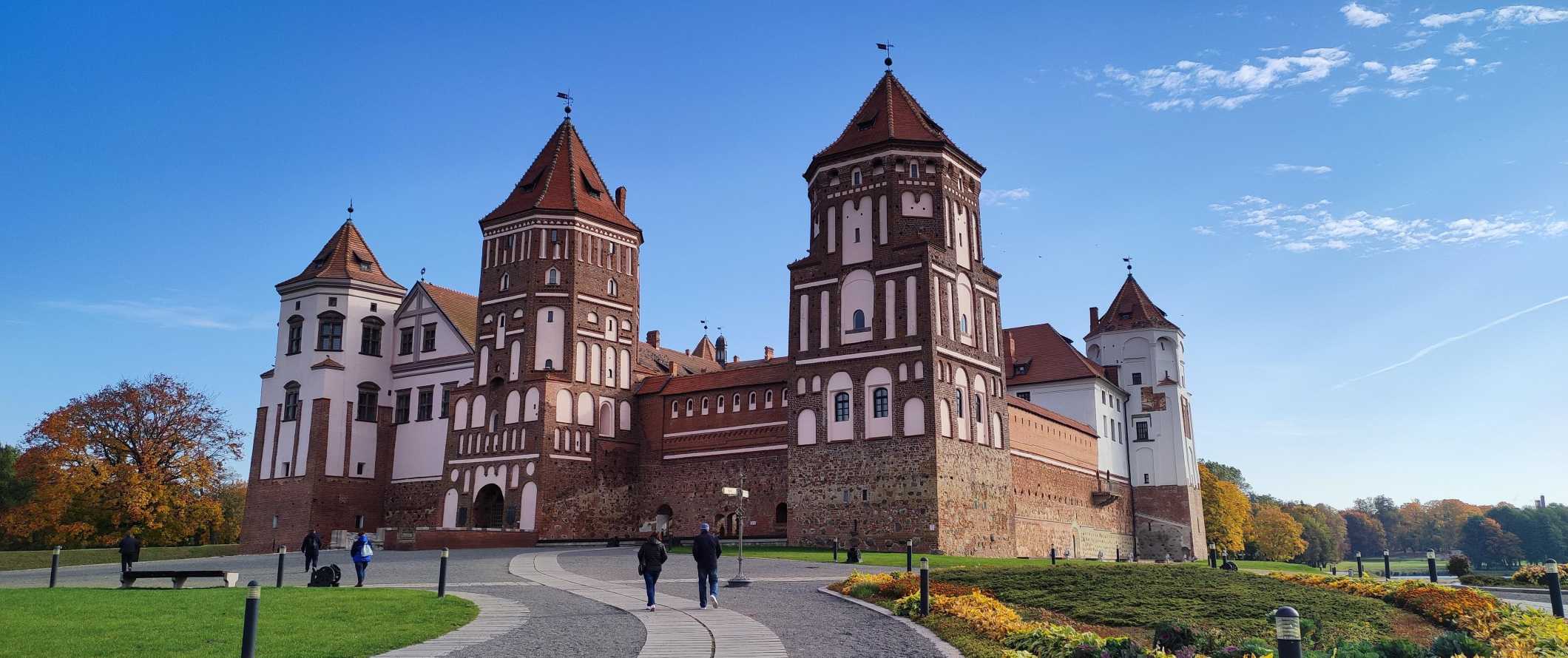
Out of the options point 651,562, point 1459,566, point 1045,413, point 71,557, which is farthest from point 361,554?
point 1045,413

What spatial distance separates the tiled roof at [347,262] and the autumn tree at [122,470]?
867cm

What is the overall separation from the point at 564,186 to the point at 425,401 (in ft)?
44.9

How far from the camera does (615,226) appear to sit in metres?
54.3

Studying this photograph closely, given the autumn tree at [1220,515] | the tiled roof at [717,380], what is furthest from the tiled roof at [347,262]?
the autumn tree at [1220,515]

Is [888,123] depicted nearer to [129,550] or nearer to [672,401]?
[672,401]

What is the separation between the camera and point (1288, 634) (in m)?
7.50

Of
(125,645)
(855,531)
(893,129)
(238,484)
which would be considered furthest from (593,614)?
(238,484)

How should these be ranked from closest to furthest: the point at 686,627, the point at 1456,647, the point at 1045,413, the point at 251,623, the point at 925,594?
the point at 251,623 < the point at 1456,647 < the point at 686,627 < the point at 925,594 < the point at 1045,413

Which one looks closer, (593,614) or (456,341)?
(593,614)

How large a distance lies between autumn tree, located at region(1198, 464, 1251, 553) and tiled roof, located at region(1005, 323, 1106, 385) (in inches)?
679

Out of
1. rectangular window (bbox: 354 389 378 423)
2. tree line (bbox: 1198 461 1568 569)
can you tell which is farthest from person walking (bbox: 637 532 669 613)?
tree line (bbox: 1198 461 1568 569)

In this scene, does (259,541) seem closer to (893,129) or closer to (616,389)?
(616,389)

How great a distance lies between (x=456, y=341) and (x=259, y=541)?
13.6 metres

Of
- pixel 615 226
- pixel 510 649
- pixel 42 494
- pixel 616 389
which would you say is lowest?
pixel 510 649
